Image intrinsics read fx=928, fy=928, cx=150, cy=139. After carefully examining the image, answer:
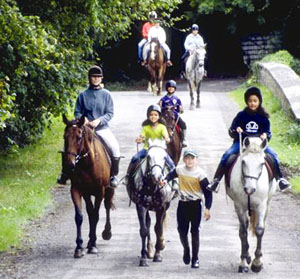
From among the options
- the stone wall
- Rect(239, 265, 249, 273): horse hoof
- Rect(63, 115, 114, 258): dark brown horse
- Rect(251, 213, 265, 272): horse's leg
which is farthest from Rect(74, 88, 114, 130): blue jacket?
the stone wall

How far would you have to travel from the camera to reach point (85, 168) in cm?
1400

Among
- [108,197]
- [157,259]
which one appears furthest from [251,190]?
[108,197]

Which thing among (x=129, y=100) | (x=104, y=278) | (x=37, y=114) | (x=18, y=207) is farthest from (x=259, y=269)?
(x=129, y=100)

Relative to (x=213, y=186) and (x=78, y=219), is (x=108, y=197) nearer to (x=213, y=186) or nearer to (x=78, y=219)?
(x=78, y=219)

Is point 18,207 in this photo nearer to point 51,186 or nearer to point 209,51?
point 51,186

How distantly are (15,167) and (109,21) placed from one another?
168 inches

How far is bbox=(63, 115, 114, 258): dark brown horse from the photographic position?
525 inches

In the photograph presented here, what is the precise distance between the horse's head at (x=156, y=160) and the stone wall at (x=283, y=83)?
11.5 metres

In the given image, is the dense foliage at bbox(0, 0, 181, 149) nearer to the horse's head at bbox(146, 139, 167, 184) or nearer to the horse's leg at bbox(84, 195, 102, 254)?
the horse's leg at bbox(84, 195, 102, 254)

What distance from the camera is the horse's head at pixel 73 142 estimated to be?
13234 mm

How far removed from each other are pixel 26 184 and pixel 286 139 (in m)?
7.44

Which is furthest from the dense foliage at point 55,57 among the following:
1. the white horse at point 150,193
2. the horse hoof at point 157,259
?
the horse hoof at point 157,259

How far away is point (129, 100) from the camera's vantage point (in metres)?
33.2

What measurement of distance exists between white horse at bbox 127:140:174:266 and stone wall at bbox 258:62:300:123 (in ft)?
36.9
